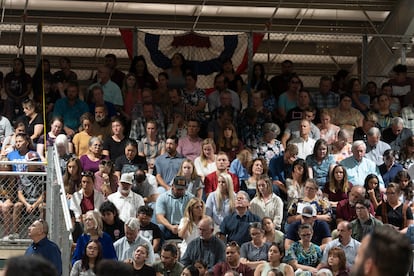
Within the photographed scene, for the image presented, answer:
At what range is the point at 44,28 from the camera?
59.7 feet

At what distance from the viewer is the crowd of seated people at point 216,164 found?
40.6 feet

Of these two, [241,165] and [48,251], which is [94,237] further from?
[241,165]

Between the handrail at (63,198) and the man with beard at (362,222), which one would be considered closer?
the handrail at (63,198)

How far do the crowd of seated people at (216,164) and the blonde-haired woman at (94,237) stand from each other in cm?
1

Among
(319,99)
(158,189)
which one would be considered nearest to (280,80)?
(319,99)

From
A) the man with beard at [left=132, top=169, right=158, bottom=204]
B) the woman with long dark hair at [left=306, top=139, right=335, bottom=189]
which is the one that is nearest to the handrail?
the man with beard at [left=132, top=169, right=158, bottom=204]

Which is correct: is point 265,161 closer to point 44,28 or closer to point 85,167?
point 85,167

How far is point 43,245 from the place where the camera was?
11.2m

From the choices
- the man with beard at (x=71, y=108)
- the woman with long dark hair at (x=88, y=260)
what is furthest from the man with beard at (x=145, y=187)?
the woman with long dark hair at (x=88, y=260)

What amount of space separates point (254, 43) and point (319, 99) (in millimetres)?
1447

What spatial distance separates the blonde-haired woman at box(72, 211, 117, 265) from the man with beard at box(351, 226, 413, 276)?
7965 millimetres

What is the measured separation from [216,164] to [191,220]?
132cm

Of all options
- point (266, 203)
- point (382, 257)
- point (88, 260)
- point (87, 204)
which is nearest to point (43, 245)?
point (88, 260)

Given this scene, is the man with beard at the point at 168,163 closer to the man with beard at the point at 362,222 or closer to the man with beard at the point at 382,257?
the man with beard at the point at 362,222
